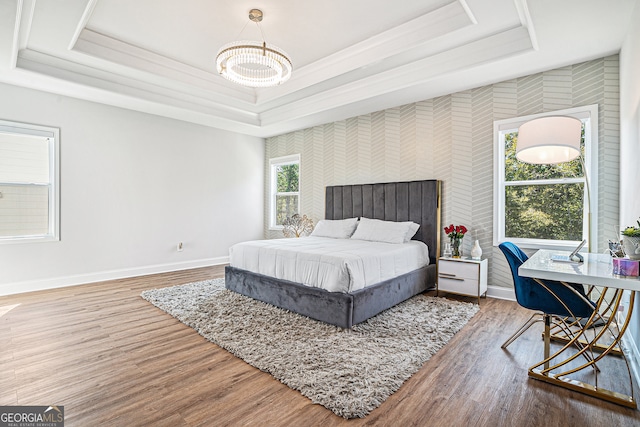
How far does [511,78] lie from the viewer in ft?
12.5

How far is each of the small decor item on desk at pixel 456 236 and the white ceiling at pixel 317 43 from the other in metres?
1.80

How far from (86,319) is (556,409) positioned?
12.9 ft

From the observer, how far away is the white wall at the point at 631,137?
7.52 ft

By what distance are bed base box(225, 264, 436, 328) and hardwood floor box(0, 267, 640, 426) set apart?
747 mm

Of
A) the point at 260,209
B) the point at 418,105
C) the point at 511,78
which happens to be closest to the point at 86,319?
the point at 260,209

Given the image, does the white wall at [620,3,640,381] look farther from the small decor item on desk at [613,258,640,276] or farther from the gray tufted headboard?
the gray tufted headboard

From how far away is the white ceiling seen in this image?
283 cm

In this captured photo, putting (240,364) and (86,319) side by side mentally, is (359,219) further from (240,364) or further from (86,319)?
(86,319)

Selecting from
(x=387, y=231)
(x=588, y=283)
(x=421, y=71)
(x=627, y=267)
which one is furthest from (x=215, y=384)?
(x=421, y=71)

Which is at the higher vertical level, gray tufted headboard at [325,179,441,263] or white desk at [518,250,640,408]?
gray tufted headboard at [325,179,441,263]

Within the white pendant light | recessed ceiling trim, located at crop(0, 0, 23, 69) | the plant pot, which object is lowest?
the plant pot

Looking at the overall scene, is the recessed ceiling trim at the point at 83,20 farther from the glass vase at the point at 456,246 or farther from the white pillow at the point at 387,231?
the glass vase at the point at 456,246

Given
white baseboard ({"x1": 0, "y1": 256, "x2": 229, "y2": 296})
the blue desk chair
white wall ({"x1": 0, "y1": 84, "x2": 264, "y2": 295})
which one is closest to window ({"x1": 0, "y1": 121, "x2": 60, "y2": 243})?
white wall ({"x1": 0, "y1": 84, "x2": 264, "y2": 295})

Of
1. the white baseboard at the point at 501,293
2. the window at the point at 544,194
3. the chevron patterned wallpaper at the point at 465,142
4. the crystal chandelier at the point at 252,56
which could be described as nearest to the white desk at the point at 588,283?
the window at the point at 544,194
